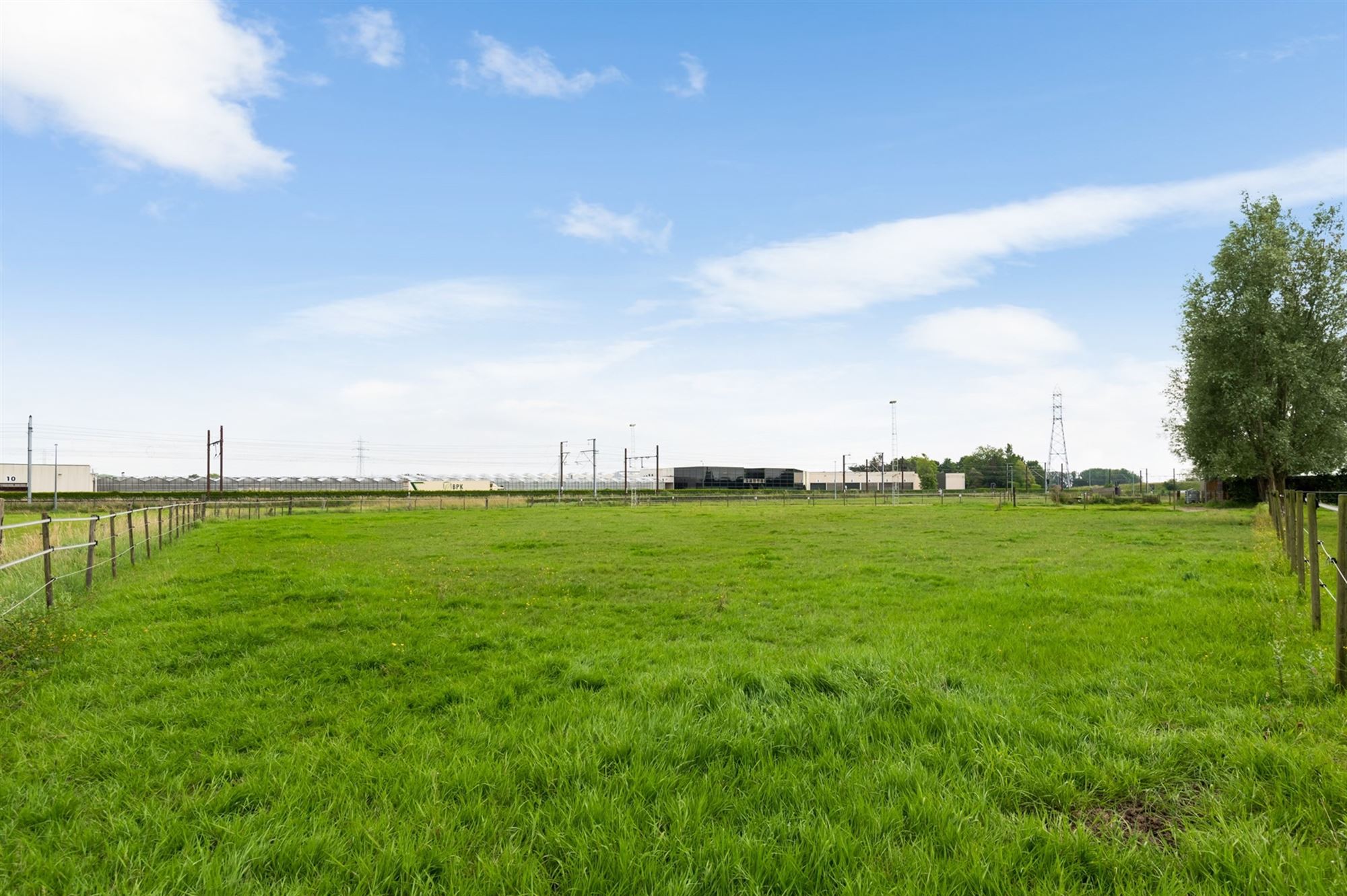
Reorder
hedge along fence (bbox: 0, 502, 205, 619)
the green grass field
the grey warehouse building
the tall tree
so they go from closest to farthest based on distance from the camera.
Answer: the green grass field → hedge along fence (bbox: 0, 502, 205, 619) → the tall tree → the grey warehouse building

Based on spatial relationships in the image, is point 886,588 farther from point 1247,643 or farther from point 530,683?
point 530,683

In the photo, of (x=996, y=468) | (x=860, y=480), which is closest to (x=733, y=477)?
(x=860, y=480)

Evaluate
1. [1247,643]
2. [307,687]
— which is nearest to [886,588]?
[1247,643]

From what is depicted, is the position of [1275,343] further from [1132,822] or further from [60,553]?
[60,553]

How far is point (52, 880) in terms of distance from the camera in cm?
346

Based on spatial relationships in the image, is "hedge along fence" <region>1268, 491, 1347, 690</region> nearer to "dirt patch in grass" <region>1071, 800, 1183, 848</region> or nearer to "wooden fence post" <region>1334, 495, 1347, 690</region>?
"wooden fence post" <region>1334, 495, 1347, 690</region>

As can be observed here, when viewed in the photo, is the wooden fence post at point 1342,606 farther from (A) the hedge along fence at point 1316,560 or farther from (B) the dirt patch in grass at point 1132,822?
(B) the dirt patch in grass at point 1132,822

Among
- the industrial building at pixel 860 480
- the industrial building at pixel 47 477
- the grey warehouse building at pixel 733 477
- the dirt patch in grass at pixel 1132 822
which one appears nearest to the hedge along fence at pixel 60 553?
the dirt patch in grass at pixel 1132 822

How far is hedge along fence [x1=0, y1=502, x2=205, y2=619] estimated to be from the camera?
364 inches

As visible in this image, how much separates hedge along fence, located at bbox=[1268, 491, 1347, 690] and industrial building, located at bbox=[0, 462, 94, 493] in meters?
121

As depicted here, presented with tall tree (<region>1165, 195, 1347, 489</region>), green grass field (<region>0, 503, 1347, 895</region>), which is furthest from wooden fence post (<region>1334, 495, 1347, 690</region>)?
tall tree (<region>1165, 195, 1347, 489</region>)

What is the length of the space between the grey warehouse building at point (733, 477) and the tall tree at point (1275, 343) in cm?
9145

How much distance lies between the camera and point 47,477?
9325 centimetres

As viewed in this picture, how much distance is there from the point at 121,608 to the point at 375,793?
317 inches
